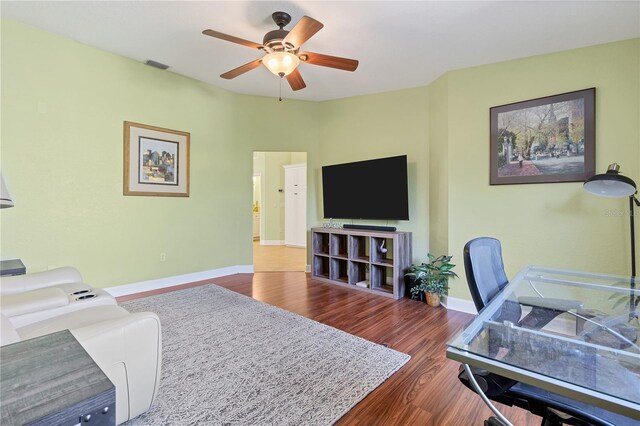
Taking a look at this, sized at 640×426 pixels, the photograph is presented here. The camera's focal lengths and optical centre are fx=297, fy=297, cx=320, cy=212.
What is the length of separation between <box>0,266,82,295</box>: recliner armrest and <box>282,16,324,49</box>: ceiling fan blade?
2.52 meters

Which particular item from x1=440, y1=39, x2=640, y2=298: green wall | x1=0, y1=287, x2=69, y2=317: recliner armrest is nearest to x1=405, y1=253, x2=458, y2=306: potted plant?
x1=440, y1=39, x2=640, y2=298: green wall

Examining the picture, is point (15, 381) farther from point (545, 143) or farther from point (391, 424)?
point (545, 143)

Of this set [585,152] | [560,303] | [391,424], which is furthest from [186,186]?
[585,152]

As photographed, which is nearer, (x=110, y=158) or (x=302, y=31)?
(x=302, y=31)

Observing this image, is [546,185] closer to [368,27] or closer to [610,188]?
[610,188]

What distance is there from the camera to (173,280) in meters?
4.06

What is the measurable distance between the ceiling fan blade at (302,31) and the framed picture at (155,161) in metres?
2.43

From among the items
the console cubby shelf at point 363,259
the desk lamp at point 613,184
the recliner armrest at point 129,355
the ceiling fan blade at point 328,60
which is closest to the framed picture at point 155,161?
the console cubby shelf at point 363,259

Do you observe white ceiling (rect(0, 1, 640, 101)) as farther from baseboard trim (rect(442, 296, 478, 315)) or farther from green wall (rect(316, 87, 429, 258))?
baseboard trim (rect(442, 296, 478, 315))

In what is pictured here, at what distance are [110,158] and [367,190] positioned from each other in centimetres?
321

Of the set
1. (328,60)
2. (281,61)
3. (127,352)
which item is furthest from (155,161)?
(127,352)

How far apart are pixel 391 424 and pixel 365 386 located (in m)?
0.30

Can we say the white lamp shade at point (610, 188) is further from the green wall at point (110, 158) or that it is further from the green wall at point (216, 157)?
the green wall at point (110, 158)

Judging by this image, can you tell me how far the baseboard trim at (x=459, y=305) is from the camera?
3.18 m
